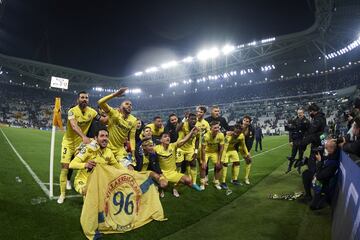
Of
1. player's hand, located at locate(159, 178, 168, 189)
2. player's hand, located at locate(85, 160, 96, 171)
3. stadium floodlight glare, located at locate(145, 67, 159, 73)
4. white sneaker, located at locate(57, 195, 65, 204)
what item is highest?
stadium floodlight glare, located at locate(145, 67, 159, 73)

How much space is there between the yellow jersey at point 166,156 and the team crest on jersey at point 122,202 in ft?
6.61

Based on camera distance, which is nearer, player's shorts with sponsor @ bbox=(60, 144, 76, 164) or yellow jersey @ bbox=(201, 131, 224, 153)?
player's shorts with sponsor @ bbox=(60, 144, 76, 164)

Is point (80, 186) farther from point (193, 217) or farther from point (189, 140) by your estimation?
point (189, 140)

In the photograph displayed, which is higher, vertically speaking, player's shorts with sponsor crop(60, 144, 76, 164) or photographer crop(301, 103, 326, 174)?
photographer crop(301, 103, 326, 174)

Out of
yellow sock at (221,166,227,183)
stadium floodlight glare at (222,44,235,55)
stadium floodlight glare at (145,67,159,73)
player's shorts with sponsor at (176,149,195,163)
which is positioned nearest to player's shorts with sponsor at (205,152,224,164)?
yellow sock at (221,166,227,183)

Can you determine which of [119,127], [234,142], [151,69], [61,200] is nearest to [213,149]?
[234,142]

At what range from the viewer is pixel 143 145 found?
8039 millimetres

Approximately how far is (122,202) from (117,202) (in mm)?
108

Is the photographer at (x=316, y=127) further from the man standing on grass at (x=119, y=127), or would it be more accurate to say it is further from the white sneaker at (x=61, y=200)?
the white sneaker at (x=61, y=200)

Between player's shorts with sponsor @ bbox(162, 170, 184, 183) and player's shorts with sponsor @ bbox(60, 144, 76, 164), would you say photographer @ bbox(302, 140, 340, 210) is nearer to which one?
player's shorts with sponsor @ bbox(162, 170, 184, 183)

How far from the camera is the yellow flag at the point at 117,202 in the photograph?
5309 millimetres

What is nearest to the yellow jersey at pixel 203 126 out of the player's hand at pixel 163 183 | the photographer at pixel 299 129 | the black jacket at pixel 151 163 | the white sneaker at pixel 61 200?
the black jacket at pixel 151 163

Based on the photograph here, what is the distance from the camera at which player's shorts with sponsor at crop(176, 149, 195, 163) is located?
873cm

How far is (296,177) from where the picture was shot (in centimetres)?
1118
